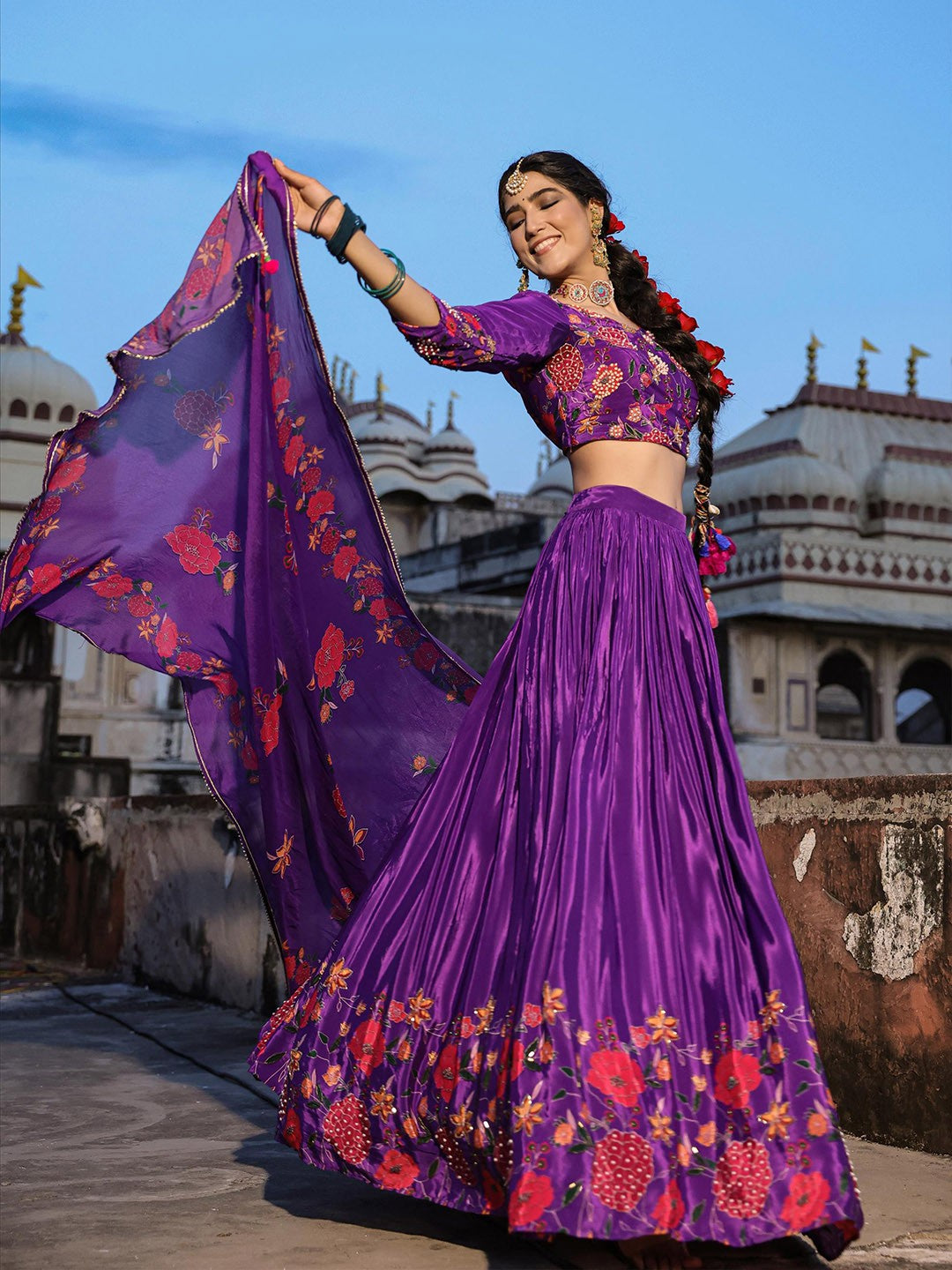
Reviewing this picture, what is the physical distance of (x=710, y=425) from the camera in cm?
292

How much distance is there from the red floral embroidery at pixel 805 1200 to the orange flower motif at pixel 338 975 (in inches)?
28.5

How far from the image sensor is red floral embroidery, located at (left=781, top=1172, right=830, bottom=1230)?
204cm

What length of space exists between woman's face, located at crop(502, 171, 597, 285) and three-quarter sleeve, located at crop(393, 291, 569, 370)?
4.2 inches

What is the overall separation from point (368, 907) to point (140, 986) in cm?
370

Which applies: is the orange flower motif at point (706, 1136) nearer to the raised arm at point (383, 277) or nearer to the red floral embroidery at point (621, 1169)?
the red floral embroidery at point (621, 1169)

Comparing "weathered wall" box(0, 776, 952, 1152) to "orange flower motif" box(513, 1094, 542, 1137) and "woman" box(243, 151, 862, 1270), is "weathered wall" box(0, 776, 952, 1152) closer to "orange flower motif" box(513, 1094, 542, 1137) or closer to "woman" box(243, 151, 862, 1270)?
"woman" box(243, 151, 862, 1270)

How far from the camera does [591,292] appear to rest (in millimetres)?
2762

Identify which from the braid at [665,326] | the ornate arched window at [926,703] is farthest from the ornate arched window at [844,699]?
the braid at [665,326]

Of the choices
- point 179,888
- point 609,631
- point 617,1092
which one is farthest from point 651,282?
point 179,888

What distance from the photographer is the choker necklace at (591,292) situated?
2.75m

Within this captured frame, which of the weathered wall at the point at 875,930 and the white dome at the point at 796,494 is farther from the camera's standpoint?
Result: the white dome at the point at 796,494

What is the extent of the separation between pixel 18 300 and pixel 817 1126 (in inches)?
862

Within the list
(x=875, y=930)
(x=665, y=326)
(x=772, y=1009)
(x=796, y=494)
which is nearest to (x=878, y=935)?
(x=875, y=930)

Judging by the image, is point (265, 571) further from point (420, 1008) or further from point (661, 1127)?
point (661, 1127)
